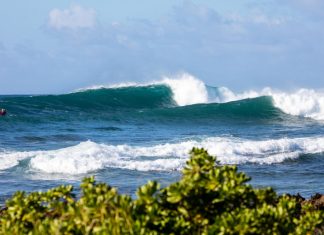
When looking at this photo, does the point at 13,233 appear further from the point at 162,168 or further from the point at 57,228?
the point at 162,168

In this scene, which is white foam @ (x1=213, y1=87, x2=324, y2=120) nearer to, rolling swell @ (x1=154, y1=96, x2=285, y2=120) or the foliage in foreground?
rolling swell @ (x1=154, y1=96, x2=285, y2=120)

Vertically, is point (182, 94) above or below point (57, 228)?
above

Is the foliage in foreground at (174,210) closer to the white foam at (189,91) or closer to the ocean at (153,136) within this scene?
the ocean at (153,136)

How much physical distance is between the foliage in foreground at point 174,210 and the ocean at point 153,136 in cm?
1026

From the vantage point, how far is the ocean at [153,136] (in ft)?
68.1

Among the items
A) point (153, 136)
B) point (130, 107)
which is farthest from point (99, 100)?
point (153, 136)

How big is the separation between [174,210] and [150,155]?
63.0ft

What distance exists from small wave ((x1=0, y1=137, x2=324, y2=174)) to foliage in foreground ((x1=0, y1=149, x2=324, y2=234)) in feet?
50.1

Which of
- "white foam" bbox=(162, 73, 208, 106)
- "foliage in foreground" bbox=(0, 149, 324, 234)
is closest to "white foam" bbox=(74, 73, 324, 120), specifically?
Answer: "white foam" bbox=(162, 73, 208, 106)

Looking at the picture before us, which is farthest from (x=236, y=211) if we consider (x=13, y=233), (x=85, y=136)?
(x=85, y=136)

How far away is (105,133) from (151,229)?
31.9 m

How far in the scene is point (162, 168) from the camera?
22.2 meters

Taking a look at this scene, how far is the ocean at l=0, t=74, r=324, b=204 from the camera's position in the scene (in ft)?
68.1

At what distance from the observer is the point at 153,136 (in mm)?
35969
